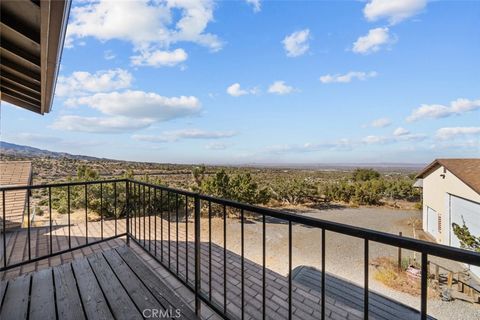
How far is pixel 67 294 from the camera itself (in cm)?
208

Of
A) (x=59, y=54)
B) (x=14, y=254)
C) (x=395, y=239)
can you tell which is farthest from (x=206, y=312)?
(x=14, y=254)

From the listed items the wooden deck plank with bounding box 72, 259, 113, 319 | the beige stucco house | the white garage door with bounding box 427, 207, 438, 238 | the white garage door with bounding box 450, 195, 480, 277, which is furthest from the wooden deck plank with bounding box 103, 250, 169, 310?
the white garage door with bounding box 427, 207, 438, 238

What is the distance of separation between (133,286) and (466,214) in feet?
31.9

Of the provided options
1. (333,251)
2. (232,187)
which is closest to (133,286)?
(333,251)

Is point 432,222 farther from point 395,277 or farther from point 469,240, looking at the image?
point 395,277

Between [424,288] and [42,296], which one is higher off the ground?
[424,288]

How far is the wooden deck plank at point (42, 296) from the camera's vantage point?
1.81 m

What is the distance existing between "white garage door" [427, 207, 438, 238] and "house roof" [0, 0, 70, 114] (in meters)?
12.8

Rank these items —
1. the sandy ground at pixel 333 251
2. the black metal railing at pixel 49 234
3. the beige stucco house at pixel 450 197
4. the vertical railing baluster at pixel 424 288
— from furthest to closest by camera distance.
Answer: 1. the beige stucco house at pixel 450 197
2. the sandy ground at pixel 333 251
3. the black metal railing at pixel 49 234
4. the vertical railing baluster at pixel 424 288

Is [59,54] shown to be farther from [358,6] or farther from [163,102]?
[163,102]

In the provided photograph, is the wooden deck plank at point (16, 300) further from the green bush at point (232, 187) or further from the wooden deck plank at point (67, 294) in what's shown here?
the green bush at point (232, 187)

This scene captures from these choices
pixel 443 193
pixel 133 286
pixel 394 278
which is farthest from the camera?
pixel 443 193

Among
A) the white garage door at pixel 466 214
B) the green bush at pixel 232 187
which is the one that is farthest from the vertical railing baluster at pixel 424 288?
the green bush at pixel 232 187

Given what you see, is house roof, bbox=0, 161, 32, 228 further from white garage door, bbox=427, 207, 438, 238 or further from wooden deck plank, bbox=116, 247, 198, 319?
white garage door, bbox=427, 207, 438, 238
